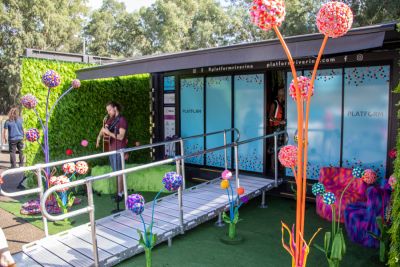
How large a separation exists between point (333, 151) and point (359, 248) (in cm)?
210

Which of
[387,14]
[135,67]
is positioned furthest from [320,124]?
[387,14]

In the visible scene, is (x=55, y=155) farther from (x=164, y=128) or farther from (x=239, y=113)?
(x=239, y=113)

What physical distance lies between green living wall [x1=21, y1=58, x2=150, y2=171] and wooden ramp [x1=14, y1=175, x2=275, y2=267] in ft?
11.4

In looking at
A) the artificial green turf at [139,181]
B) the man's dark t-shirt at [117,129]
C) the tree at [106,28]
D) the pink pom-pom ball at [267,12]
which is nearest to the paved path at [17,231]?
the artificial green turf at [139,181]

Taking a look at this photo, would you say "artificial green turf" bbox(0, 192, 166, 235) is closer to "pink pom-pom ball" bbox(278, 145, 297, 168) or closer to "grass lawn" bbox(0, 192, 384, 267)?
"grass lawn" bbox(0, 192, 384, 267)

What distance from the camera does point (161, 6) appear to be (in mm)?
26750

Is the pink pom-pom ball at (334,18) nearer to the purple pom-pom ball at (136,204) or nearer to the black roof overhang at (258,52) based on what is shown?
the black roof overhang at (258,52)

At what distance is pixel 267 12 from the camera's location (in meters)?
1.91

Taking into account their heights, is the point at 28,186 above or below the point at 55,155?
below

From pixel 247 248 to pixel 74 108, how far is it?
5.28 m

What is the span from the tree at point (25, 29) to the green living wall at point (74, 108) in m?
17.0

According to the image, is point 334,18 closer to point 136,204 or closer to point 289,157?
point 289,157

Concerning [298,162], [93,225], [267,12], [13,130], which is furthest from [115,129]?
[267,12]

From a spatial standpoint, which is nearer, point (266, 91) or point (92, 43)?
point (266, 91)
